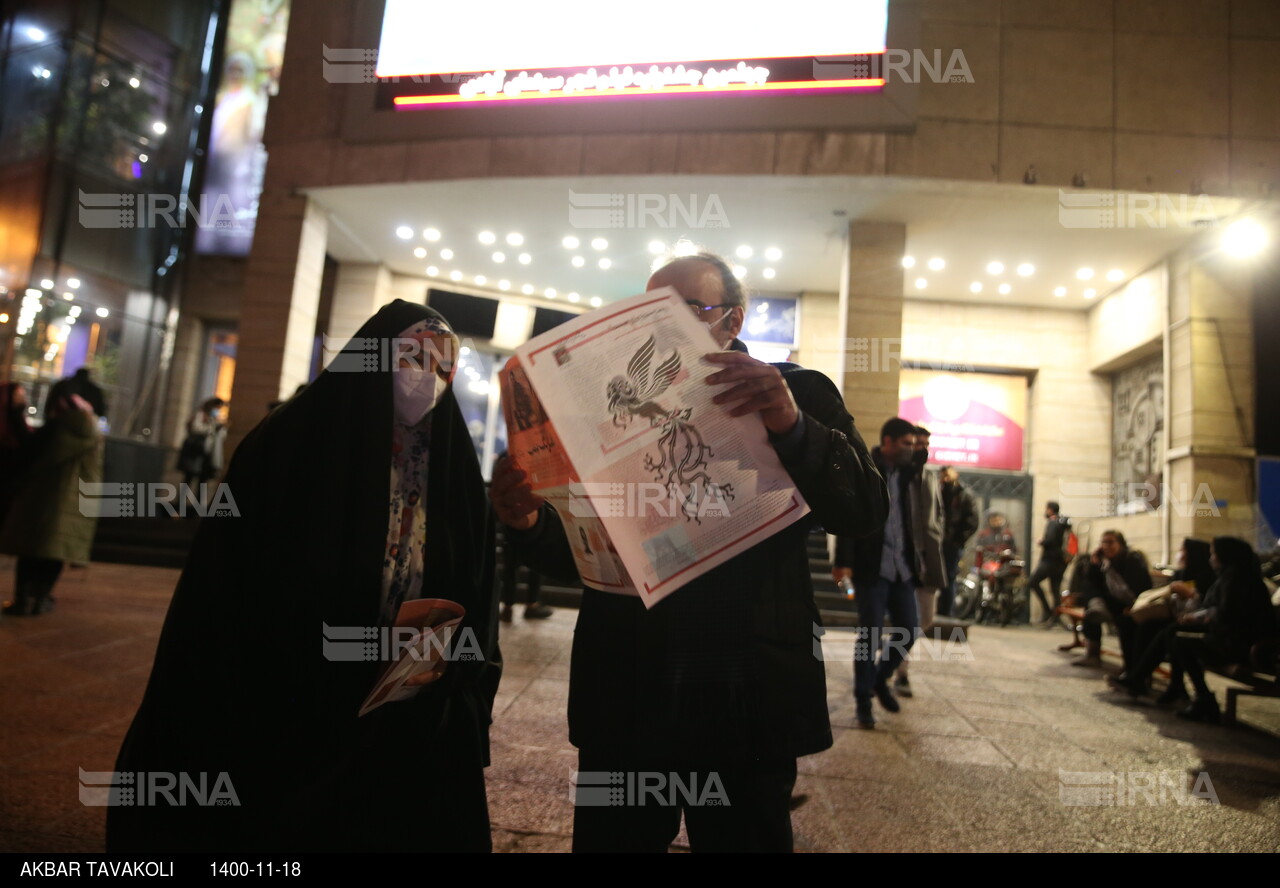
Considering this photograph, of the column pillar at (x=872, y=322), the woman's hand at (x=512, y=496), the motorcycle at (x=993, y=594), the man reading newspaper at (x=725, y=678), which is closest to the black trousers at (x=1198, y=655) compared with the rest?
the column pillar at (x=872, y=322)

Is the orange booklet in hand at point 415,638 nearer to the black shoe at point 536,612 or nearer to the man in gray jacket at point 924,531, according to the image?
the man in gray jacket at point 924,531

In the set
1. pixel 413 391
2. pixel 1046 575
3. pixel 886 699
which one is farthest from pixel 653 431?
pixel 1046 575

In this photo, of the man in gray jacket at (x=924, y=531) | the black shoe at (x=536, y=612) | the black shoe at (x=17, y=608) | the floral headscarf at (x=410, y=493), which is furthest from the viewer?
the black shoe at (x=536, y=612)

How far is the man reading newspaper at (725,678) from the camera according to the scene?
4.42 feet

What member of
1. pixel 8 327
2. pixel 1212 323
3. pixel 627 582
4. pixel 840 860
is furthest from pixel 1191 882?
pixel 8 327

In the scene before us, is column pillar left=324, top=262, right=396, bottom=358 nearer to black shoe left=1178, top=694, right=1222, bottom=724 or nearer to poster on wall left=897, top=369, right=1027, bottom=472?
poster on wall left=897, top=369, right=1027, bottom=472

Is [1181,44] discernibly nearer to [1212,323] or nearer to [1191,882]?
[1212,323]

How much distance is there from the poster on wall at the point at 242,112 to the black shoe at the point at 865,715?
1943 centimetres

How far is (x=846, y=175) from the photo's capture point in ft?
33.4

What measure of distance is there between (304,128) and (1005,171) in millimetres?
10807

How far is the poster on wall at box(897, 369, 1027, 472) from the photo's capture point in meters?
14.9

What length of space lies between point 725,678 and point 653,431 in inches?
19.2

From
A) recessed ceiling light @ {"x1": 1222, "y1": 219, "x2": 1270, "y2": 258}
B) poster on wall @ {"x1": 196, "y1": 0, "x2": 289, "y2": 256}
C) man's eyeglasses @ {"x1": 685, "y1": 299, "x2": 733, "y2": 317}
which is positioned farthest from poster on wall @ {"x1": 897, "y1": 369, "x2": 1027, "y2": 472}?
poster on wall @ {"x1": 196, "y1": 0, "x2": 289, "y2": 256}

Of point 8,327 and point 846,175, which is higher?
point 846,175
